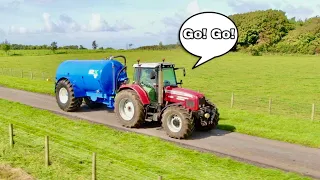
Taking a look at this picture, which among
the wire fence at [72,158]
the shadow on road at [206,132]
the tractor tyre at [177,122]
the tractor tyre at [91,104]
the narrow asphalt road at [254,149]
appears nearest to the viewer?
the wire fence at [72,158]

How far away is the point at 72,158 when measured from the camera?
12.8 m

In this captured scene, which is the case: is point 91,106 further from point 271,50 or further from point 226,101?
point 271,50

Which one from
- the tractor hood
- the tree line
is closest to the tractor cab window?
the tractor hood

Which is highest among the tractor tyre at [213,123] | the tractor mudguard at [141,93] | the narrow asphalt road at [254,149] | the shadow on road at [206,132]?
the tractor mudguard at [141,93]

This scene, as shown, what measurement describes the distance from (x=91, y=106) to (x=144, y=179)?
1134 cm

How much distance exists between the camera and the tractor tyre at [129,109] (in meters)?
16.4

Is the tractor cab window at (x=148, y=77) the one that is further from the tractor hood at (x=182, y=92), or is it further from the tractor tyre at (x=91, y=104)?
the tractor tyre at (x=91, y=104)

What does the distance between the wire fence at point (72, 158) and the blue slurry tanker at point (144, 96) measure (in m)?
3.40

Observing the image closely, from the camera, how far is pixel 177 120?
50.2ft

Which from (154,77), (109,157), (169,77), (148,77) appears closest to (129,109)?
(148,77)

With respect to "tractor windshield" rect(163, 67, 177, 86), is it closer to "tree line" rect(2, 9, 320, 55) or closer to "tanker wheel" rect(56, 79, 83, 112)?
"tanker wheel" rect(56, 79, 83, 112)

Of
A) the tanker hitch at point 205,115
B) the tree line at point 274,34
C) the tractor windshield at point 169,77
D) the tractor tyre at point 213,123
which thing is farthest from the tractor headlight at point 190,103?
the tree line at point 274,34

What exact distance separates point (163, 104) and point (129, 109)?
67.9 inches

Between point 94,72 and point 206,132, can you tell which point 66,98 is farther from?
point 206,132
